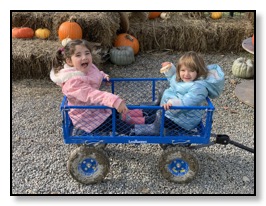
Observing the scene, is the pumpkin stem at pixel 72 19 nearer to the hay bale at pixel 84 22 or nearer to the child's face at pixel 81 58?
the hay bale at pixel 84 22

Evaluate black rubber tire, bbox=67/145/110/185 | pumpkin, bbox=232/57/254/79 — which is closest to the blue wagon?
black rubber tire, bbox=67/145/110/185

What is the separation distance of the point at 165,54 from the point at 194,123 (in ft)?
11.9

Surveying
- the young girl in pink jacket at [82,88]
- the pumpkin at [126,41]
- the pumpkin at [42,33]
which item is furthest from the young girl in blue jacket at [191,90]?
the pumpkin at [42,33]

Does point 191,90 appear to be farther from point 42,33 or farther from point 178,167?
point 42,33

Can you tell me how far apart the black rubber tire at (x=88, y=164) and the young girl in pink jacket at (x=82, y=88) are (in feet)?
0.62

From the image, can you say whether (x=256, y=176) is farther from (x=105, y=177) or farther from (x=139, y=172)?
(x=105, y=177)

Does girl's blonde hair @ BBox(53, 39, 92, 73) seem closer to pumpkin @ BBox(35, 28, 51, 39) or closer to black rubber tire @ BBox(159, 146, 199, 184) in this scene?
black rubber tire @ BBox(159, 146, 199, 184)

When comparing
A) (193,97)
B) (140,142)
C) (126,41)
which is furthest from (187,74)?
(126,41)

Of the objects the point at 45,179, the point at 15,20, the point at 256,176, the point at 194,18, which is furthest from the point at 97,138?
the point at 194,18

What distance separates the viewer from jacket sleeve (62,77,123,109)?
267 cm

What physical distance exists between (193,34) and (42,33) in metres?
2.70

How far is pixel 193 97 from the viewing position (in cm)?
285

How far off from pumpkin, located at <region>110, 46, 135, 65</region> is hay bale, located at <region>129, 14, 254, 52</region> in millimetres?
750

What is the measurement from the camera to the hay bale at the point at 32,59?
519cm
